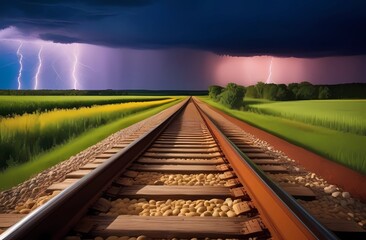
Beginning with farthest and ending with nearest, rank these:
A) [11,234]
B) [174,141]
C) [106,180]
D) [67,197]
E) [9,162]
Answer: [174,141]
[9,162]
[106,180]
[67,197]
[11,234]

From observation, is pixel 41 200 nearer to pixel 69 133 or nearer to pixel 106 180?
pixel 106 180

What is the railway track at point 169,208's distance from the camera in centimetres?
236

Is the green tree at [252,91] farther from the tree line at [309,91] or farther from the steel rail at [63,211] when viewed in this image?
the steel rail at [63,211]

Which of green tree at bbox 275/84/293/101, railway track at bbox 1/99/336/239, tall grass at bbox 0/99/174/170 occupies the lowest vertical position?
tall grass at bbox 0/99/174/170

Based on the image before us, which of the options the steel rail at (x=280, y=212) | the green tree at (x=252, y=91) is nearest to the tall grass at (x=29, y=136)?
the steel rail at (x=280, y=212)

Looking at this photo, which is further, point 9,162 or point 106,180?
point 9,162

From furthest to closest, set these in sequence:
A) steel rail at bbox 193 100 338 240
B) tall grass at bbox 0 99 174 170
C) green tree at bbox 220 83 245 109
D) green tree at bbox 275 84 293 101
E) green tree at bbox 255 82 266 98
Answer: green tree at bbox 255 82 266 98 < green tree at bbox 275 84 293 101 < green tree at bbox 220 83 245 109 < tall grass at bbox 0 99 174 170 < steel rail at bbox 193 100 338 240

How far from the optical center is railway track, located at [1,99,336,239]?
2361 mm

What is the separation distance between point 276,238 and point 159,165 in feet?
9.90

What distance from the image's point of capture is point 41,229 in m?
2.27

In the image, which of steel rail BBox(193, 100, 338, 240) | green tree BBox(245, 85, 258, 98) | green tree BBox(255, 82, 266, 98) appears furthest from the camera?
green tree BBox(245, 85, 258, 98)

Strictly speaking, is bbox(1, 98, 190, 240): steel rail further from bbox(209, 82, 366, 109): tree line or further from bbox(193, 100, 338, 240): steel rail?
bbox(209, 82, 366, 109): tree line

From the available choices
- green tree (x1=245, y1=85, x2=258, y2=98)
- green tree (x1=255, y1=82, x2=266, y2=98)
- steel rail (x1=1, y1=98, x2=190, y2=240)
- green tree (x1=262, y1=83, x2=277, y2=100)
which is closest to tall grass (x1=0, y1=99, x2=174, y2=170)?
steel rail (x1=1, y1=98, x2=190, y2=240)

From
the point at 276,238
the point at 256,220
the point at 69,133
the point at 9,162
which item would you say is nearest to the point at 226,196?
the point at 256,220
